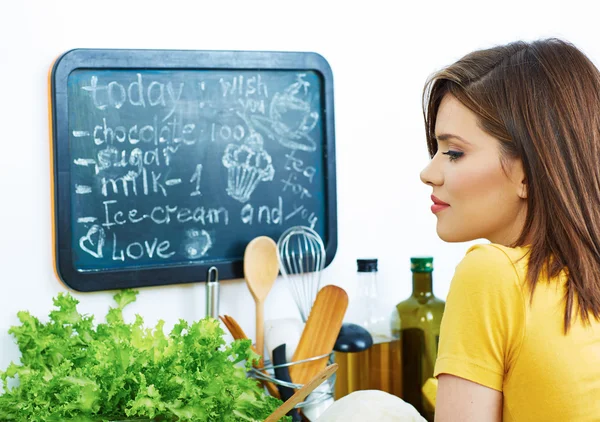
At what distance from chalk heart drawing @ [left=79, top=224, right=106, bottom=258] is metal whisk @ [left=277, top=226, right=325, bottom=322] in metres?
0.32

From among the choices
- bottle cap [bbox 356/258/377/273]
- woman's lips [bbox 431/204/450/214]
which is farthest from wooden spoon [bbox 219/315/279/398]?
woman's lips [bbox 431/204/450/214]

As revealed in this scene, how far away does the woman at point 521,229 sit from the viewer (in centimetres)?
71

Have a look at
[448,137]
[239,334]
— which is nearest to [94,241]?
[239,334]

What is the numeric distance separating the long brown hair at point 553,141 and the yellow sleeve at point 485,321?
29 mm

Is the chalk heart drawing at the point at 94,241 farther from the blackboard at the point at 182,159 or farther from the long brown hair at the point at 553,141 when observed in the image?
the long brown hair at the point at 553,141

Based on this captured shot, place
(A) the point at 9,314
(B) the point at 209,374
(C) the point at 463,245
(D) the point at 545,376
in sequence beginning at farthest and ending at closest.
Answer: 1. (C) the point at 463,245
2. (A) the point at 9,314
3. (B) the point at 209,374
4. (D) the point at 545,376

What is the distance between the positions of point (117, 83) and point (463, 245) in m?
0.81

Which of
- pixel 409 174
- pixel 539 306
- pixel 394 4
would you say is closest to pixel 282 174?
pixel 409 174

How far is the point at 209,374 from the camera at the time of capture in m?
0.99

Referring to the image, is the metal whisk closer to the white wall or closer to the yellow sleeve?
the white wall

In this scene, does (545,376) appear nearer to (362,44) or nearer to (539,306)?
(539,306)

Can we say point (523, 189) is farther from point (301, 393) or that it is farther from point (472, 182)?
point (301, 393)

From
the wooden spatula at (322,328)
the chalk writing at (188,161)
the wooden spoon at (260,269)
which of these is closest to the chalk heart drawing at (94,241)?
the chalk writing at (188,161)

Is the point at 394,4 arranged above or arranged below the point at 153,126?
above
